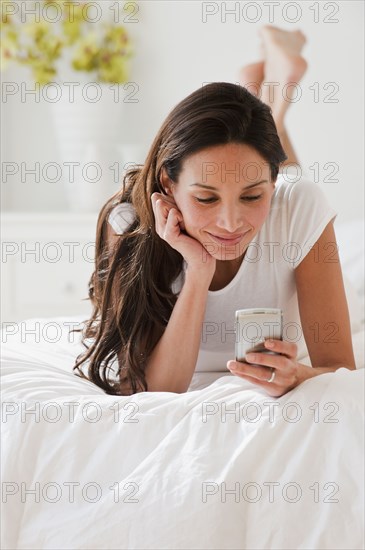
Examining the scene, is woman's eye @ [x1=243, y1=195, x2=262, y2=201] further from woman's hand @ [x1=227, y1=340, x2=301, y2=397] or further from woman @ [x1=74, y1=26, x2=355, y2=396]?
woman's hand @ [x1=227, y1=340, x2=301, y2=397]

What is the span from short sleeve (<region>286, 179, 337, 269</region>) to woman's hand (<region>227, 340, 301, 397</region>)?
1.20 feet

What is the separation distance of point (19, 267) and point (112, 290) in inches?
59.5

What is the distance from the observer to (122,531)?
3.35 feet

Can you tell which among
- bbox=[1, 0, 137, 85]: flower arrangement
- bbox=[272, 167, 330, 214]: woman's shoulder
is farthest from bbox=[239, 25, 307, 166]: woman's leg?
bbox=[272, 167, 330, 214]: woman's shoulder

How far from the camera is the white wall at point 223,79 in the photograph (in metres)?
2.80

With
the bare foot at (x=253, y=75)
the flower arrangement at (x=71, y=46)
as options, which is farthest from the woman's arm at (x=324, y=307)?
the flower arrangement at (x=71, y=46)

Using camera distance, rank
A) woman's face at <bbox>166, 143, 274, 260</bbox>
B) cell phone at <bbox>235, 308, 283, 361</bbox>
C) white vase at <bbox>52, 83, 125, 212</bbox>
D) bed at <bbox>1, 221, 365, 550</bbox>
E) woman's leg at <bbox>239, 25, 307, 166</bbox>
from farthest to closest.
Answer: white vase at <bbox>52, 83, 125, 212</bbox> < woman's leg at <bbox>239, 25, 307, 166</bbox> < woman's face at <bbox>166, 143, 274, 260</bbox> < cell phone at <bbox>235, 308, 283, 361</bbox> < bed at <bbox>1, 221, 365, 550</bbox>

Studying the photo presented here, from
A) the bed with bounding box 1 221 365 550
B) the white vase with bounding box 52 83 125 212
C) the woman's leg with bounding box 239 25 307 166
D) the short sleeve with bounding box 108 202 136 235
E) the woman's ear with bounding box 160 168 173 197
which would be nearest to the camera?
the bed with bounding box 1 221 365 550

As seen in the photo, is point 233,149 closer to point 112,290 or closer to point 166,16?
point 112,290

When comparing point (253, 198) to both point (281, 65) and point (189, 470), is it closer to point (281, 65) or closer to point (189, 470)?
point (189, 470)

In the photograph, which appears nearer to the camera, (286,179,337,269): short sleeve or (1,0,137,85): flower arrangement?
(286,179,337,269): short sleeve

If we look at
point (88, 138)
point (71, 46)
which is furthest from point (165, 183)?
point (71, 46)

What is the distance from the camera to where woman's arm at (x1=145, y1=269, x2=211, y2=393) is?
150cm

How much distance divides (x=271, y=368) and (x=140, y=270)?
469mm
